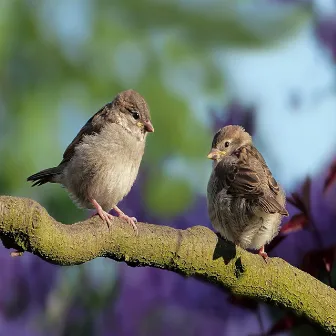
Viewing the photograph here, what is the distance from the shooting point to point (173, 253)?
4.65ft

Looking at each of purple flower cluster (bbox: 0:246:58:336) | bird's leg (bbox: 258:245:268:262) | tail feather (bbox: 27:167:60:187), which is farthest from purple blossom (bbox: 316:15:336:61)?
purple flower cluster (bbox: 0:246:58:336)

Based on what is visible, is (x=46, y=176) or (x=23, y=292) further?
(x=23, y=292)

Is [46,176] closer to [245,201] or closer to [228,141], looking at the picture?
[228,141]

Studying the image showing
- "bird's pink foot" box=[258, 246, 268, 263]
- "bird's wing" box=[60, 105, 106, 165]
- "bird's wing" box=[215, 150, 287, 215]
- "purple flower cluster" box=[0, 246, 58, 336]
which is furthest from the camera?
"purple flower cluster" box=[0, 246, 58, 336]

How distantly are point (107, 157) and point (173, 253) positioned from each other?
29.4 inches

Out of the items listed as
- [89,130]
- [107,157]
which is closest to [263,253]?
[107,157]

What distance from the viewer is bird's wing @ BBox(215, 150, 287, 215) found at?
5.78 feet

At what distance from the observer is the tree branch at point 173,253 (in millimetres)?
1214

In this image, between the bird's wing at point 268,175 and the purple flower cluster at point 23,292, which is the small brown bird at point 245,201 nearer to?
the bird's wing at point 268,175

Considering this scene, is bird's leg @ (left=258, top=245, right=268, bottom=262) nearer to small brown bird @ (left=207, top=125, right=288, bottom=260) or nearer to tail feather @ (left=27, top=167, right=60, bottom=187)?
small brown bird @ (left=207, top=125, right=288, bottom=260)

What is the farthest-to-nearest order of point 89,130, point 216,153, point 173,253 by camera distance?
point 89,130 < point 216,153 < point 173,253

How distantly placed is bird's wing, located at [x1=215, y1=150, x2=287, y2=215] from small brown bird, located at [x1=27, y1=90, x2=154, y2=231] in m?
0.32

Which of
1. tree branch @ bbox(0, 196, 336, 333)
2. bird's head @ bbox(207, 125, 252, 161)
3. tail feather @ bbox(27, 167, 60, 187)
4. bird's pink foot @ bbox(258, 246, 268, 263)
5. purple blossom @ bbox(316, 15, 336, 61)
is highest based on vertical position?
purple blossom @ bbox(316, 15, 336, 61)

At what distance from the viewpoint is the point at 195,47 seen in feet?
13.3
